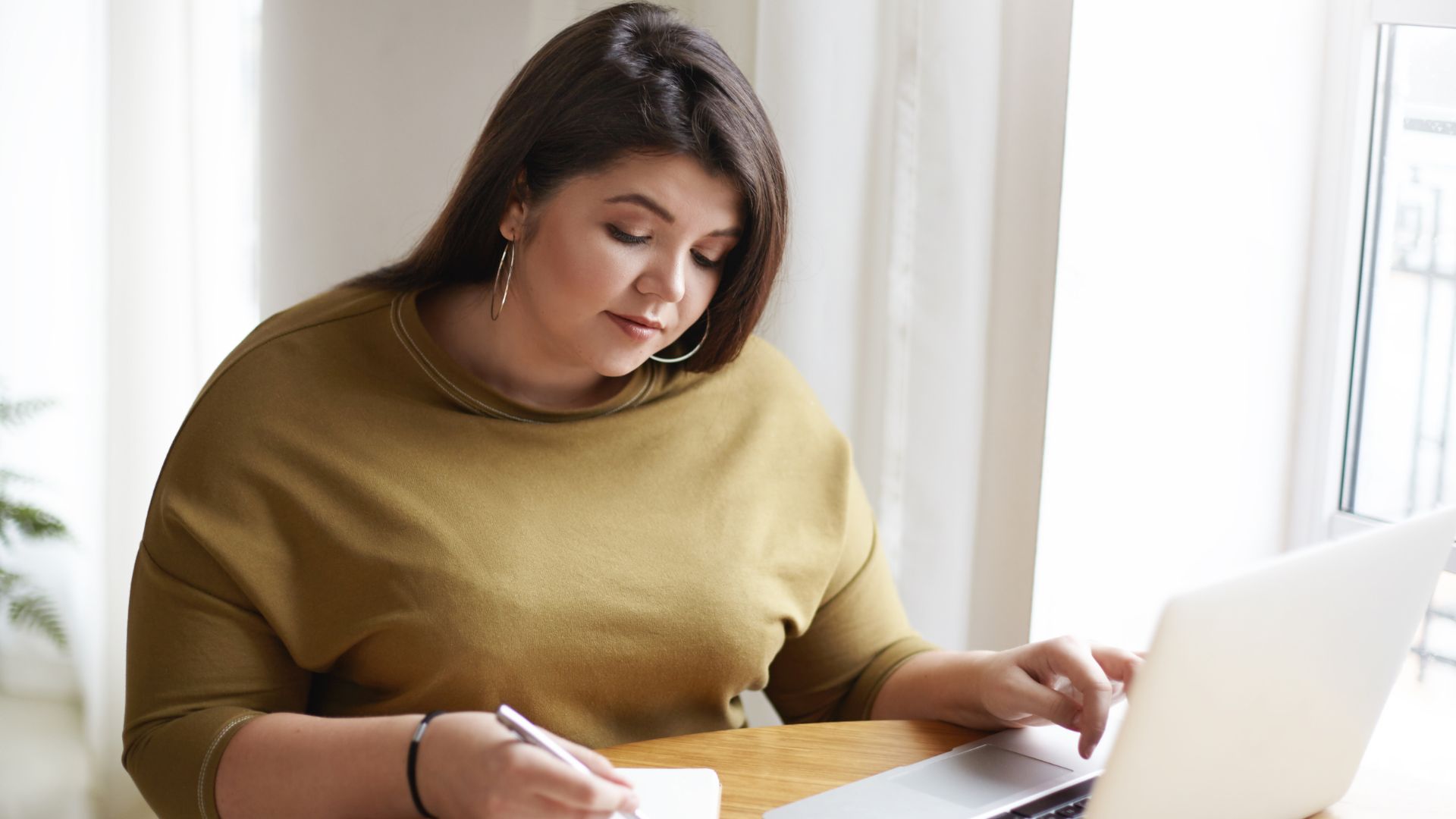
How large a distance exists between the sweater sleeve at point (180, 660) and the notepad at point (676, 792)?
359 millimetres

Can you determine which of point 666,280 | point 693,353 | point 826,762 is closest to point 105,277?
point 693,353

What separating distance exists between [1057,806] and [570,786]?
0.41 m

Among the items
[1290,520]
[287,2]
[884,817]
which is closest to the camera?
[884,817]

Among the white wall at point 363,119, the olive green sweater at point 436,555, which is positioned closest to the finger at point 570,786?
the olive green sweater at point 436,555

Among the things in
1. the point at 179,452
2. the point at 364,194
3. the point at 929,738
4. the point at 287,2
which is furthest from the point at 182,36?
the point at 929,738

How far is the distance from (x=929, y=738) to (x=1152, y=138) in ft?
3.08

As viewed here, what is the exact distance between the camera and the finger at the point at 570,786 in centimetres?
87

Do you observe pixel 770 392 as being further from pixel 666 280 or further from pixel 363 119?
pixel 363 119

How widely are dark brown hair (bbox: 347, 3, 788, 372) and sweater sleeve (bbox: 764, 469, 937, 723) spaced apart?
0.32 metres

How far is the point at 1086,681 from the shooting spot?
45.2 inches

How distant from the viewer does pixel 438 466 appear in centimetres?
127

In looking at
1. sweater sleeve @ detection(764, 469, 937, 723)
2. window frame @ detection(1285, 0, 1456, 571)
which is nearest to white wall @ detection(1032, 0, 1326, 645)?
window frame @ detection(1285, 0, 1456, 571)

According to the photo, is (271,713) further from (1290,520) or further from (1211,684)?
(1290,520)

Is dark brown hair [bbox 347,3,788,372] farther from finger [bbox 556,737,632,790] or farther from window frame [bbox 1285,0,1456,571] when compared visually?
window frame [bbox 1285,0,1456,571]
